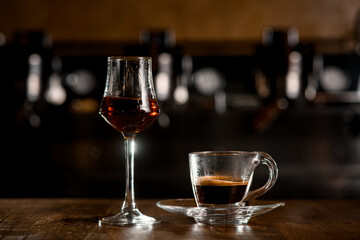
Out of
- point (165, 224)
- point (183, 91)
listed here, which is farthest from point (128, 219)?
point (183, 91)

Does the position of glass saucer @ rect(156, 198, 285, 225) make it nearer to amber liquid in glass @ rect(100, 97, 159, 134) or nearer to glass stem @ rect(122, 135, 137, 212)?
glass stem @ rect(122, 135, 137, 212)

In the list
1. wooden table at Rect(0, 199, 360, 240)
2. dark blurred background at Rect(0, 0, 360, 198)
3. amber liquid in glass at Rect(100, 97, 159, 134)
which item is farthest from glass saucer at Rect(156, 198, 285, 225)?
dark blurred background at Rect(0, 0, 360, 198)

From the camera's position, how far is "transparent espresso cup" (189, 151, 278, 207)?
3.22 ft

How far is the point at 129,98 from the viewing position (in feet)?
3.30

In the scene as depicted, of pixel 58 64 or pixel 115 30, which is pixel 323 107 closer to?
pixel 115 30

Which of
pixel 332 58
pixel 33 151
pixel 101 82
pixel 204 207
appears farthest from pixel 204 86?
pixel 204 207

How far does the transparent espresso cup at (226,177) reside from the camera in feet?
3.22

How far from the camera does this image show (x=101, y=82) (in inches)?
148

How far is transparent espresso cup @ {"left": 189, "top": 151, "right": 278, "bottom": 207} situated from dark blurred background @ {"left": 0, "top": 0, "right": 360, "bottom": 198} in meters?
2.11

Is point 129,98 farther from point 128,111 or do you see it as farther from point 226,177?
point 226,177

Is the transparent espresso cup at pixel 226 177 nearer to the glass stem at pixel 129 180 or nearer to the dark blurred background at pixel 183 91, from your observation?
the glass stem at pixel 129 180

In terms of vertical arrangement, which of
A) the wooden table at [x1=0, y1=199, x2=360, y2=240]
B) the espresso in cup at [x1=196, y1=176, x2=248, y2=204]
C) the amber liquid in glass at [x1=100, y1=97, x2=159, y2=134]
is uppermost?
the amber liquid in glass at [x1=100, y1=97, x2=159, y2=134]

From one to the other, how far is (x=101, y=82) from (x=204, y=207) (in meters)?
2.86

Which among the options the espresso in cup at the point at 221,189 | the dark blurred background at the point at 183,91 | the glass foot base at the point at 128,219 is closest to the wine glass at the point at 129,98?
the glass foot base at the point at 128,219
